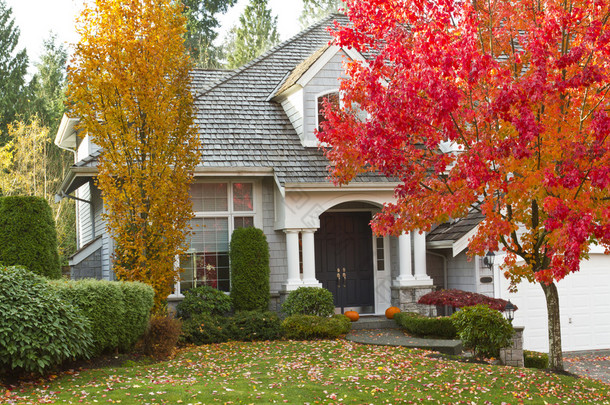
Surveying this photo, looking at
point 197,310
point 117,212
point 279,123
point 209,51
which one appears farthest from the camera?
point 209,51

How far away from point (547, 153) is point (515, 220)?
1174 millimetres

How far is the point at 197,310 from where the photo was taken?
13750 mm

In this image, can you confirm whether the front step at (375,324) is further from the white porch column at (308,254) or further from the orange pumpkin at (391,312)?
the white porch column at (308,254)

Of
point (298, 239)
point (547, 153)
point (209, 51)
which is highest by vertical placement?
point (209, 51)

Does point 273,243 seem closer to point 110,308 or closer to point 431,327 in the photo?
point 431,327

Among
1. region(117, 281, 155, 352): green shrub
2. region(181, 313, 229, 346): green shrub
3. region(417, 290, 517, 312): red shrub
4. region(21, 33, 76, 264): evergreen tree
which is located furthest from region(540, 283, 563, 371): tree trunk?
region(21, 33, 76, 264): evergreen tree

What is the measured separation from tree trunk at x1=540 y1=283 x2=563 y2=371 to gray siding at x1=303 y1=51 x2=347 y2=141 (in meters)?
6.99

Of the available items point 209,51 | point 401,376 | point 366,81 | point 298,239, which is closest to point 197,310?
point 298,239

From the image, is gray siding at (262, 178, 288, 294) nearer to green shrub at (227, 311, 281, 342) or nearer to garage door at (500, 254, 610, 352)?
green shrub at (227, 311, 281, 342)

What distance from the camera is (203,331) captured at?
12.9 m

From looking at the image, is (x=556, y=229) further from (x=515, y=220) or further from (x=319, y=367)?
(x=319, y=367)

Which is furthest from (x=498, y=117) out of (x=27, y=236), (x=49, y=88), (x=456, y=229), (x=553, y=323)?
(x=49, y=88)

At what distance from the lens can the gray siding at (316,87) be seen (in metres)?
15.4

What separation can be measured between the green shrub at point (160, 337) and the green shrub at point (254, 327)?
1.77 m
